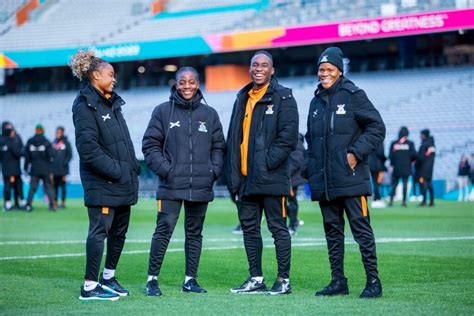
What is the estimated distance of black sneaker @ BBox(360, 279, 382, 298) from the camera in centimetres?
845

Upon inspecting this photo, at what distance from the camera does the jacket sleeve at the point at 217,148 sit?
30.6 ft

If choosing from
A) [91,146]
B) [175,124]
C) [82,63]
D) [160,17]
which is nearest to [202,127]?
[175,124]

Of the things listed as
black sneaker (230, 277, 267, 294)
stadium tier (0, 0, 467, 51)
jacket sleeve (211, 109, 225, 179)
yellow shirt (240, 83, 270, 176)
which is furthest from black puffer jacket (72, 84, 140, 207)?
stadium tier (0, 0, 467, 51)

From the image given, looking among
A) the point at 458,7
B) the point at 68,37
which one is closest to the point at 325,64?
the point at 458,7

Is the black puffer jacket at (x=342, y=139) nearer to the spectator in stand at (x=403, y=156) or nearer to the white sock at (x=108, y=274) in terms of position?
the white sock at (x=108, y=274)

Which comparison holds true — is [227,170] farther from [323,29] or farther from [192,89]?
[323,29]

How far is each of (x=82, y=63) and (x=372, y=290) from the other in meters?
3.37

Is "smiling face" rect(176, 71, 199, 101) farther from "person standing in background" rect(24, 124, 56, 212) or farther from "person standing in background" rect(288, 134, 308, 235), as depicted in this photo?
"person standing in background" rect(24, 124, 56, 212)

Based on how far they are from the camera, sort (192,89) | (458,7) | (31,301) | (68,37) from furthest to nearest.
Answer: (68,37)
(458,7)
(192,89)
(31,301)

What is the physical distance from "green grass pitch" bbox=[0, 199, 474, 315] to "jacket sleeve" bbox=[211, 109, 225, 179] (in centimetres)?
120

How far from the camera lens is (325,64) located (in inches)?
346

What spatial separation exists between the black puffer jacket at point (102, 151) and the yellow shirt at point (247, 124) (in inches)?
41.7

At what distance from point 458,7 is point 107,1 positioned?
2053cm

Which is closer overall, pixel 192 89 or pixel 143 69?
pixel 192 89
